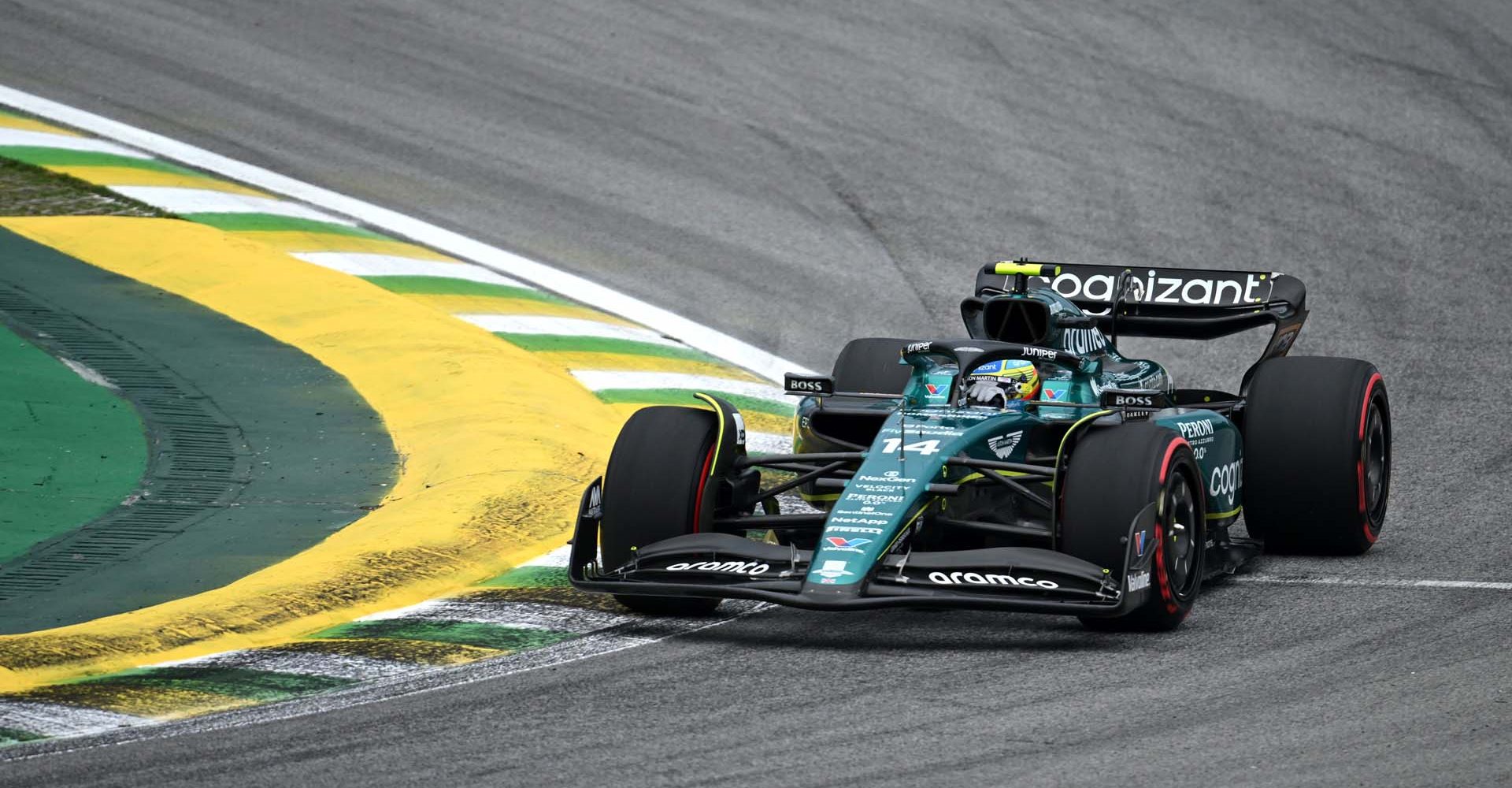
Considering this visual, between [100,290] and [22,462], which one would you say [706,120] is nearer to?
[100,290]

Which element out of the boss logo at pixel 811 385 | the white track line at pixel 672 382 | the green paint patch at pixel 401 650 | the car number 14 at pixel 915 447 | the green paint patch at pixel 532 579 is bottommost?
the green paint patch at pixel 401 650

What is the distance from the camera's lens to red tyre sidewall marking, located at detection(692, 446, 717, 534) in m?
8.24

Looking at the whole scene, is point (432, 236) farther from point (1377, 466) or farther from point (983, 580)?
point (983, 580)

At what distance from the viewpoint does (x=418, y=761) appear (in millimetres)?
6148

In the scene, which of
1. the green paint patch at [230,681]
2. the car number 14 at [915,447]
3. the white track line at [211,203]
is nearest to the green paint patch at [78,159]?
the white track line at [211,203]

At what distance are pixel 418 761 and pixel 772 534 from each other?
10.4ft

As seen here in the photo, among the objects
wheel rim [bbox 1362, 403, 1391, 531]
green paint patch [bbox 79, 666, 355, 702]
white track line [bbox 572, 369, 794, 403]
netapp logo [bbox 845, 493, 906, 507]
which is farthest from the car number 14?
white track line [bbox 572, 369, 794, 403]

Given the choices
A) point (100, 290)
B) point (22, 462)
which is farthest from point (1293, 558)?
point (100, 290)

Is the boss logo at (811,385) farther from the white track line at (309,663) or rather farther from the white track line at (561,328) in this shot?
the white track line at (561,328)

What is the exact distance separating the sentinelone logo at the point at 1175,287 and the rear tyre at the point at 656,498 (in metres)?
3.16

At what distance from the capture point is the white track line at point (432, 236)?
13.5 meters

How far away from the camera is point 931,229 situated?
1594cm

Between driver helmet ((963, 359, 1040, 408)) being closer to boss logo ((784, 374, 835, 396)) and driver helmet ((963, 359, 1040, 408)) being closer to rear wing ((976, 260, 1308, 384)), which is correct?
boss logo ((784, 374, 835, 396))

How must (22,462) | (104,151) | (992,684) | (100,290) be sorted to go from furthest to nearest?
1. (104,151)
2. (100,290)
3. (22,462)
4. (992,684)
